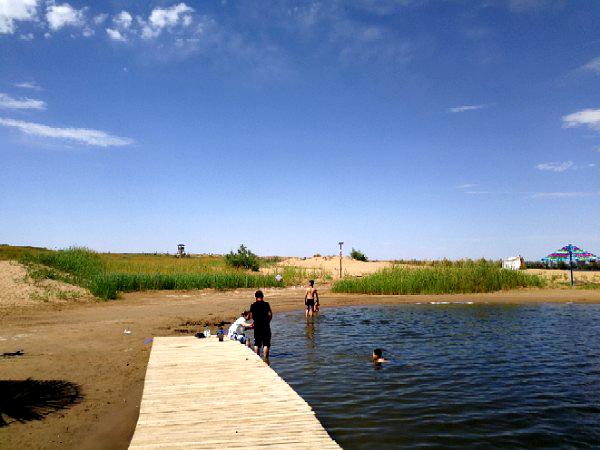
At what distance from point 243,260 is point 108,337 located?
3401cm

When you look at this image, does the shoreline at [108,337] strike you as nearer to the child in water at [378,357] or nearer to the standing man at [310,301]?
the standing man at [310,301]

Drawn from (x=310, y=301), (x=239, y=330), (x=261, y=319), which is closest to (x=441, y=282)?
(x=310, y=301)

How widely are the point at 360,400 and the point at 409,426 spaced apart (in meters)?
1.61

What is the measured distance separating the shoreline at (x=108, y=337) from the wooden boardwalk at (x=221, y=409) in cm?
96

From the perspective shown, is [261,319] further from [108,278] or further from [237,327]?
[108,278]

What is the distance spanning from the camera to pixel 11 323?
1952cm

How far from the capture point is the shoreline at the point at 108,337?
8.10 m

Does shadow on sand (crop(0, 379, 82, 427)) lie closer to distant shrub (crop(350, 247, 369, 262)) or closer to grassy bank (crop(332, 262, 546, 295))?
grassy bank (crop(332, 262, 546, 295))

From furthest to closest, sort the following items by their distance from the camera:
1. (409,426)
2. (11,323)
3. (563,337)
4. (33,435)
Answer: (11,323) → (563,337) → (409,426) → (33,435)

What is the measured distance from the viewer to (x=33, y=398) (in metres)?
9.58

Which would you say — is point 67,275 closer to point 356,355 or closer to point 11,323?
point 11,323

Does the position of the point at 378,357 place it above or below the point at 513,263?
below

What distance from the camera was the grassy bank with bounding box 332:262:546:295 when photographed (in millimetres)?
33062

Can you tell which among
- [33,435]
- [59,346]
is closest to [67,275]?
[59,346]
